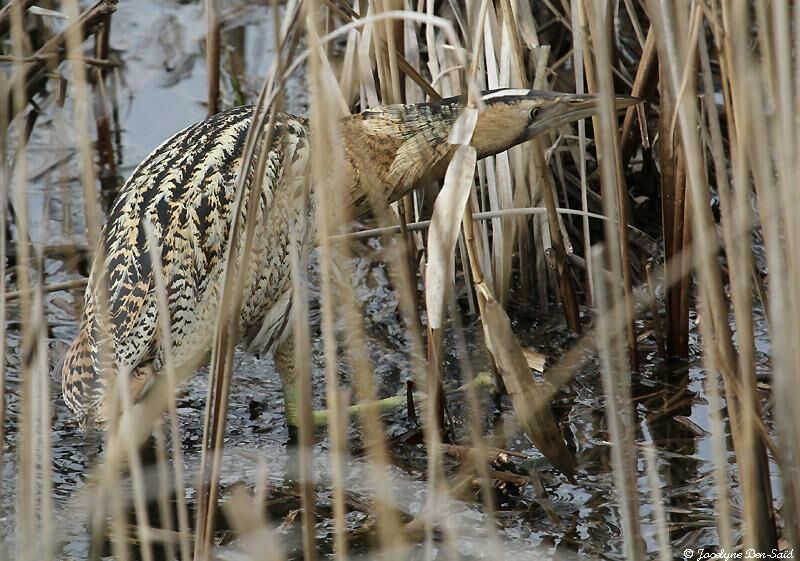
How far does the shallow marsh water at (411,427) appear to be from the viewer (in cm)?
312

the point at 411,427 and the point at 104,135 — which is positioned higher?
the point at 104,135

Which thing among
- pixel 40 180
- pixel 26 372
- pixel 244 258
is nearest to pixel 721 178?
pixel 244 258

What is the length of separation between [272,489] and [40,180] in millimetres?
2497

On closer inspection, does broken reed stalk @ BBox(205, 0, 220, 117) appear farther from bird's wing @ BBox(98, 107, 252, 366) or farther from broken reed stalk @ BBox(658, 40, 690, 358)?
broken reed stalk @ BBox(658, 40, 690, 358)

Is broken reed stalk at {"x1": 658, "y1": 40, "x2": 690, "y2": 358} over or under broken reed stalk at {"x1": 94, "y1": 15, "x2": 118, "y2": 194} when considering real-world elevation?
under

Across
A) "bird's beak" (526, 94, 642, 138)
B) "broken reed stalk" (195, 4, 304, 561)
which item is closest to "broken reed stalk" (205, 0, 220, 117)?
"bird's beak" (526, 94, 642, 138)

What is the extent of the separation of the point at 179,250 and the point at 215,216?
16cm

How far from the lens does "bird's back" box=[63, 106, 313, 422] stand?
A: 3.38 m

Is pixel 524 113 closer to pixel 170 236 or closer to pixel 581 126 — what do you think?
pixel 581 126

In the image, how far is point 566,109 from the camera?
11.7 ft

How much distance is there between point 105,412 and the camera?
3.34 meters

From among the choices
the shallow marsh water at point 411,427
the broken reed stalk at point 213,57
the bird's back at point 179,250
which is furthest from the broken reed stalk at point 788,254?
the broken reed stalk at point 213,57

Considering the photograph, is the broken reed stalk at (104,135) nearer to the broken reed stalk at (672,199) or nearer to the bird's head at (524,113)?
the bird's head at (524,113)

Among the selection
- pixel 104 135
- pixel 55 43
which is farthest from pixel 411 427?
pixel 104 135
